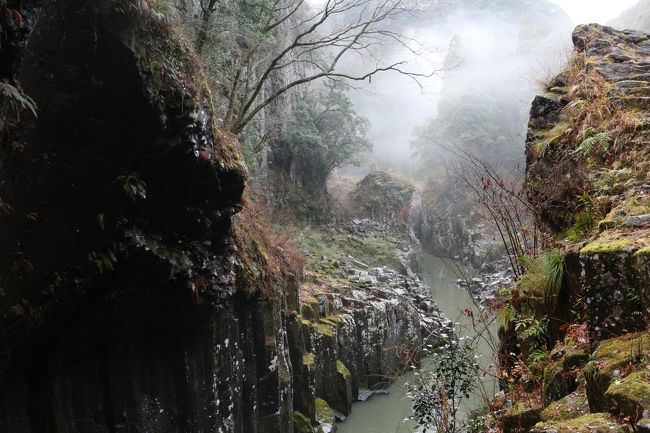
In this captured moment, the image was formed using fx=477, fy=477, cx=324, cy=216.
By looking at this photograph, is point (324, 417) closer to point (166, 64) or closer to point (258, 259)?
point (258, 259)

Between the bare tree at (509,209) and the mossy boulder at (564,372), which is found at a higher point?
the bare tree at (509,209)

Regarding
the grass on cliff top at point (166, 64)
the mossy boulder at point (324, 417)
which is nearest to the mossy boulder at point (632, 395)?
the grass on cliff top at point (166, 64)

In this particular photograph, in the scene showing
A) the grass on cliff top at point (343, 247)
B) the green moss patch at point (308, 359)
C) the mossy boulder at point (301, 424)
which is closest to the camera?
the mossy boulder at point (301, 424)

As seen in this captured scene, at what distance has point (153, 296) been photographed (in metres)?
7.68

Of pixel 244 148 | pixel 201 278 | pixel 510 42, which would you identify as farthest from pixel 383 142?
pixel 201 278

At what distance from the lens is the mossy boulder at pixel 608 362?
351 cm

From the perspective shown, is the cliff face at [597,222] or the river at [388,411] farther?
the river at [388,411]

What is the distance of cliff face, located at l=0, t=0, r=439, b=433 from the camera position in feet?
19.5

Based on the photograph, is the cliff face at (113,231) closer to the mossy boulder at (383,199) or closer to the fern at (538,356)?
the fern at (538,356)

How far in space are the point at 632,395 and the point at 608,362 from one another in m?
0.68

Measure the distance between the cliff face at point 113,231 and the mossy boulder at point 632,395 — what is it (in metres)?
5.08

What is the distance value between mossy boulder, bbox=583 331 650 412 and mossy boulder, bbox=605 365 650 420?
4.7 inches

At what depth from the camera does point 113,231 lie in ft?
22.2

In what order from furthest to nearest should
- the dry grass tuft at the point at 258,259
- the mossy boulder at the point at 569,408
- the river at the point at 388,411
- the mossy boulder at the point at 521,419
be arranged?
the river at the point at 388,411
the dry grass tuft at the point at 258,259
the mossy boulder at the point at 521,419
the mossy boulder at the point at 569,408
